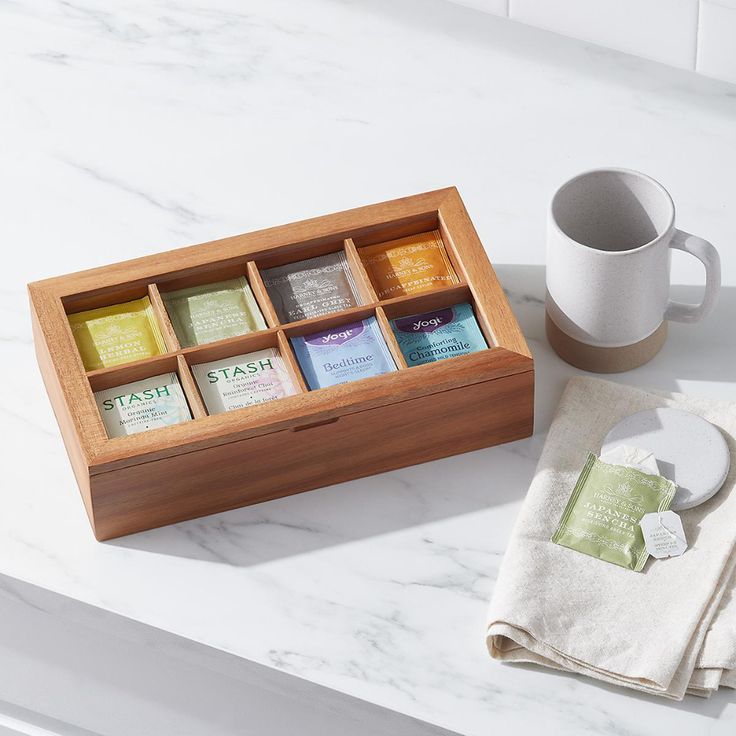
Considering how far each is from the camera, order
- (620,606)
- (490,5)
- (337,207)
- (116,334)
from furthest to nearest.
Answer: (490,5), (337,207), (116,334), (620,606)

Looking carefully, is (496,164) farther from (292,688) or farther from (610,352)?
(292,688)

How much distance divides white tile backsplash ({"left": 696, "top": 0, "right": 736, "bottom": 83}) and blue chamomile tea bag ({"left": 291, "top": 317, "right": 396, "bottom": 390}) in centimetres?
53

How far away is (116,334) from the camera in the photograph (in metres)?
1.24

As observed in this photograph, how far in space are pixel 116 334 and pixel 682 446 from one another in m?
0.50

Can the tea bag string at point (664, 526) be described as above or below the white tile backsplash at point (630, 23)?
below

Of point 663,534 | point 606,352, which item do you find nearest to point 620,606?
point 663,534

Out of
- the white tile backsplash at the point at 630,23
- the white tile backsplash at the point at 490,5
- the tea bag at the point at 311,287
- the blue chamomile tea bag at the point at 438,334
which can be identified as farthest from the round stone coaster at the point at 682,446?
the white tile backsplash at the point at 490,5

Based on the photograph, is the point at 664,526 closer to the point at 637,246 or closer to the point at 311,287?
the point at 637,246

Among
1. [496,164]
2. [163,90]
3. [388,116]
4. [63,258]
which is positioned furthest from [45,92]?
→ [496,164]

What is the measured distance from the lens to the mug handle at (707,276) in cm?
121

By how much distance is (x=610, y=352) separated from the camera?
4.23ft

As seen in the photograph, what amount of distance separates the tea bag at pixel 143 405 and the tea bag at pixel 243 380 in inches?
0.9

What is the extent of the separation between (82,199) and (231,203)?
16cm

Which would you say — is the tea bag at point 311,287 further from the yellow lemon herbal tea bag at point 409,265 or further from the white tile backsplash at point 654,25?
the white tile backsplash at point 654,25
